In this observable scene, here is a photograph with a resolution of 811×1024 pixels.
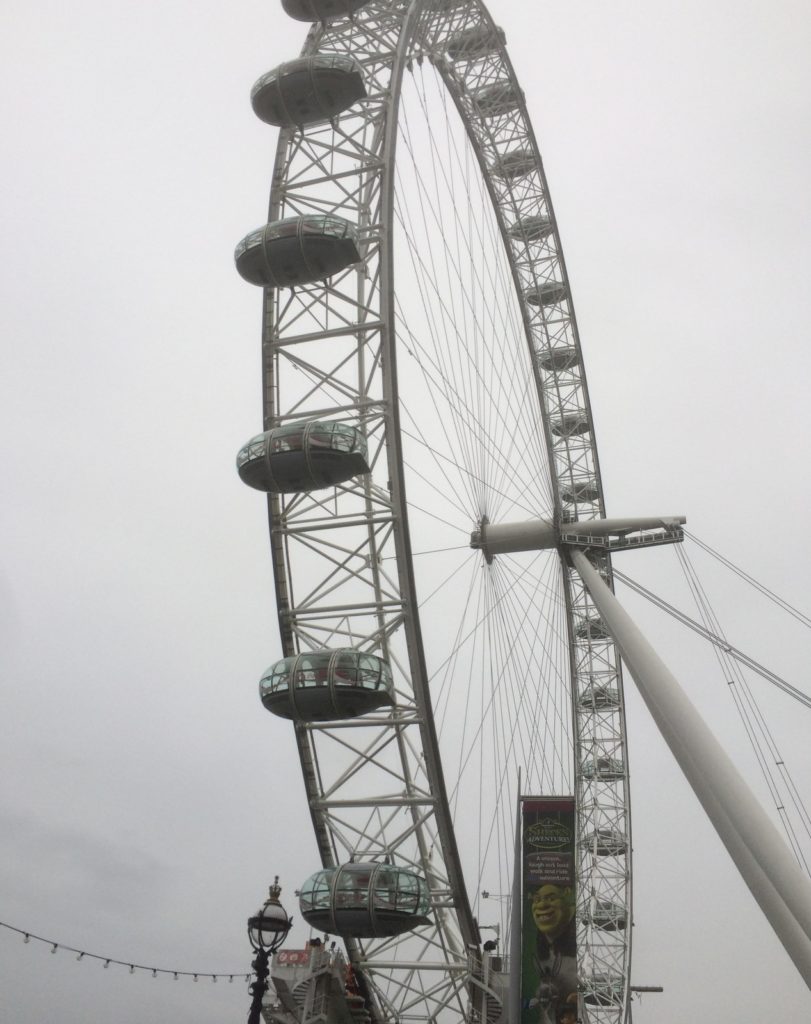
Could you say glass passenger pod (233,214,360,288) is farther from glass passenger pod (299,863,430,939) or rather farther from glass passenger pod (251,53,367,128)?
glass passenger pod (299,863,430,939)

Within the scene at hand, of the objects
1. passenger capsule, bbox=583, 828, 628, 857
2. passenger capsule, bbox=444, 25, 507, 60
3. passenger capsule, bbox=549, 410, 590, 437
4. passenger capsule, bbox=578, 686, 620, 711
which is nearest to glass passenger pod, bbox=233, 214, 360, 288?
passenger capsule, bbox=444, 25, 507, 60

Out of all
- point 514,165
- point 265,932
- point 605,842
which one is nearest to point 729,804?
point 265,932

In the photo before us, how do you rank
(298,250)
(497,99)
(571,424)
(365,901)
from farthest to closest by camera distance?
(571,424)
(497,99)
(298,250)
(365,901)

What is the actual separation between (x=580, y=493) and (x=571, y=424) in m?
2.64

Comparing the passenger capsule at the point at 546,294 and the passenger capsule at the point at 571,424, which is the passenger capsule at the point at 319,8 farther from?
the passenger capsule at the point at 571,424

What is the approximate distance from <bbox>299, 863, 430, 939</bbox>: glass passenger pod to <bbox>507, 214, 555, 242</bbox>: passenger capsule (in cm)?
2304

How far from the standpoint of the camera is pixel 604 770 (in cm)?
3788

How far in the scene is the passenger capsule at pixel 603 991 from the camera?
119ft

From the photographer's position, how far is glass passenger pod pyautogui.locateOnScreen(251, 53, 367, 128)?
22094 millimetres

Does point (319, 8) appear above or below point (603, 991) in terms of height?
above

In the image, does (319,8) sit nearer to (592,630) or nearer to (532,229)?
(532,229)

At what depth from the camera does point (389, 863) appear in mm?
20016

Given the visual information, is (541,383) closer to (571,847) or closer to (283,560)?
(283,560)

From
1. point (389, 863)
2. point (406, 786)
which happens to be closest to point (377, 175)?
point (406, 786)
